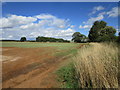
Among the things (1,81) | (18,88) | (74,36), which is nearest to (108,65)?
(18,88)

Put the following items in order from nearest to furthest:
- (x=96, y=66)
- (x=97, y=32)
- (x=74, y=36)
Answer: (x=96, y=66)
(x=97, y=32)
(x=74, y=36)

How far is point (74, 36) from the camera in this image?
66375 millimetres

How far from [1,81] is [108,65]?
164 inches

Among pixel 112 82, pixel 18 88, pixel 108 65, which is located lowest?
pixel 18 88

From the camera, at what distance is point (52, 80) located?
120 inches

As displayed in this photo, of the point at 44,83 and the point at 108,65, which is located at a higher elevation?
the point at 108,65

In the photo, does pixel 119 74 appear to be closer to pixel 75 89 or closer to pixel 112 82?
pixel 112 82

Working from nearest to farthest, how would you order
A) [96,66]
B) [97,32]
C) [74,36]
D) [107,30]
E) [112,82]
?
[112,82], [96,66], [107,30], [97,32], [74,36]

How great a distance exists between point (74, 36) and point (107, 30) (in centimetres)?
4349

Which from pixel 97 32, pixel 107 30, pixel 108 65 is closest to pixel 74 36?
pixel 97 32

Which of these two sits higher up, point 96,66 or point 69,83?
point 96,66

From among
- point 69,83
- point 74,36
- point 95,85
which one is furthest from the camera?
point 74,36

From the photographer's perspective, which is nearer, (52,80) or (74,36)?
(52,80)

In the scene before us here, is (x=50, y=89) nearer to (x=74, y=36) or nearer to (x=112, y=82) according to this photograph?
(x=112, y=82)
